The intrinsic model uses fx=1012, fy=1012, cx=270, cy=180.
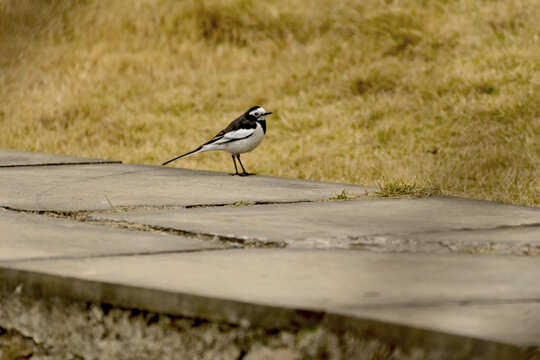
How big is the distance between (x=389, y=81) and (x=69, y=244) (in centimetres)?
626

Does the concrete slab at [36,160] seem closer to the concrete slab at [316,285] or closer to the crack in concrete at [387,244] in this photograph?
the crack in concrete at [387,244]

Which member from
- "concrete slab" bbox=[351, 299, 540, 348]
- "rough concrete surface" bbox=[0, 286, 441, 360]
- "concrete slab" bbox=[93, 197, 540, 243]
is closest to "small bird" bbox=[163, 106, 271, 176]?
"concrete slab" bbox=[93, 197, 540, 243]

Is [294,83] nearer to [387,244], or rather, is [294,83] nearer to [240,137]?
[240,137]

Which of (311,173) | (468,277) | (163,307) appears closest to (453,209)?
(468,277)

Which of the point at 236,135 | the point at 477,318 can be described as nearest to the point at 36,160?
the point at 236,135

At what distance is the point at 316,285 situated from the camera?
2.14 meters

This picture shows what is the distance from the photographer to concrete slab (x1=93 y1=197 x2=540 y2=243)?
2.93 metres

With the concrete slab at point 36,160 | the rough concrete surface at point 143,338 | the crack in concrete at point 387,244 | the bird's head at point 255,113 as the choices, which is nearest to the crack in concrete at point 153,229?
the crack in concrete at point 387,244

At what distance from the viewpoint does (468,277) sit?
2.25 meters

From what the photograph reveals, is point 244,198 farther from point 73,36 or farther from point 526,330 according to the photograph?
point 73,36

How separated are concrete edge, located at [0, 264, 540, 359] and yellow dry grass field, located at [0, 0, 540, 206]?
3.92 m

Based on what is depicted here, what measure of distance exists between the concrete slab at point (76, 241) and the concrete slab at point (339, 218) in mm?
173

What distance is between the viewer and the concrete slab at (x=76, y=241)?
254 centimetres

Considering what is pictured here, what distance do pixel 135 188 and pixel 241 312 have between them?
213 centimetres
